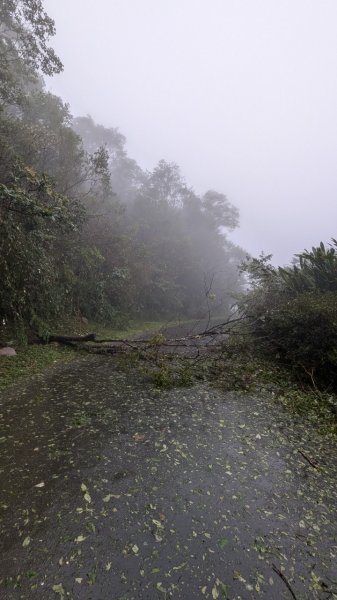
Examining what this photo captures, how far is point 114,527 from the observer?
2.89 m

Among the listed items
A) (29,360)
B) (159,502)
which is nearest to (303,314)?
(159,502)

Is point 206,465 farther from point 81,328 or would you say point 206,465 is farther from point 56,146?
→ point 56,146

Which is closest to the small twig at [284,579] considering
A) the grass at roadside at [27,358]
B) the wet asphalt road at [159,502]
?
the wet asphalt road at [159,502]

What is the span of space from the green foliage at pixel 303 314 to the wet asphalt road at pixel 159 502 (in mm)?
2022

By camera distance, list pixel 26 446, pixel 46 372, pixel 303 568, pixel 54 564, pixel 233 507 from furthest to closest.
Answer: pixel 46 372, pixel 26 446, pixel 233 507, pixel 303 568, pixel 54 564

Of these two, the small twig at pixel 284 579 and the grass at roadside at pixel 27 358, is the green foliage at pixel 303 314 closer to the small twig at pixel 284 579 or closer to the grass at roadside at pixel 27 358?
the small twig at pixel 284 579

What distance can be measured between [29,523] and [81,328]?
28.1 ft

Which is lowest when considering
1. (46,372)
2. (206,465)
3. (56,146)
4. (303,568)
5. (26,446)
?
(303,568)

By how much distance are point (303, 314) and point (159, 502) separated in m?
5.33

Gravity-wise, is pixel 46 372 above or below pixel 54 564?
above

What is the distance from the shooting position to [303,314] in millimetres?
7180

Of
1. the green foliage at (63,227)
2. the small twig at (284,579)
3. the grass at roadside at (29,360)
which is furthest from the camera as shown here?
the green foliage at (63,227)

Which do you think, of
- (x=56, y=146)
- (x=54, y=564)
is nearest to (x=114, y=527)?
(x=54, y=564)

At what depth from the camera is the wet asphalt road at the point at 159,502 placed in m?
2.47
